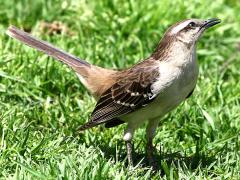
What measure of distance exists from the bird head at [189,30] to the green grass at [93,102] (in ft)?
3.65

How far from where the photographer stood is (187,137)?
8.02 metres

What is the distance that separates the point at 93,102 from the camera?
8.53m

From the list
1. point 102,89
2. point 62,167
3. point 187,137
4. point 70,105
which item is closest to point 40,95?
point 70,105

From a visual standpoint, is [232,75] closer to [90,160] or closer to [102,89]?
[102,89]

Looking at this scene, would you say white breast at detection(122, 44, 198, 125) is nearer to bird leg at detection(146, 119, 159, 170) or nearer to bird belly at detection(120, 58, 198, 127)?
bird belly at detection(120, 58, 198, 127)

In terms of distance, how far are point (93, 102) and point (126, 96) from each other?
47.4 inches

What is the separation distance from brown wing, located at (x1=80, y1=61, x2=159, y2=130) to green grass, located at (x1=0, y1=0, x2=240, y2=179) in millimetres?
325

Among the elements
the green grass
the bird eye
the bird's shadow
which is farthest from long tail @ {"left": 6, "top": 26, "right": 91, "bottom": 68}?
the bird eye

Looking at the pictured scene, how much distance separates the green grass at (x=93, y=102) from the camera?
6.79 m

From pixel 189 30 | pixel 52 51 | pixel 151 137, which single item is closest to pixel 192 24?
pixel 189 30

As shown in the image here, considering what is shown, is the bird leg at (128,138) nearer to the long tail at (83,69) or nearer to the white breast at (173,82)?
the white breast at (173,82)

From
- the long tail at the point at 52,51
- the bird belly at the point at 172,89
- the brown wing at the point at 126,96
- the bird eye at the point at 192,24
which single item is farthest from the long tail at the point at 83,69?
the bird eye at the point at 192,24

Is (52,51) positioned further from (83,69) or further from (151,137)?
(151,137)

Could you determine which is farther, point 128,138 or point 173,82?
point 128,138
